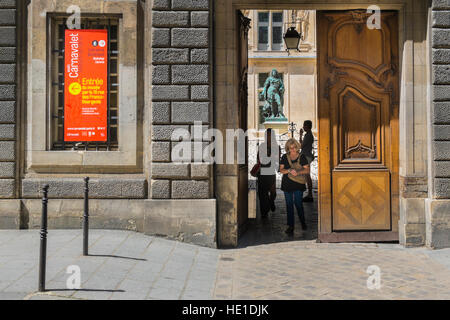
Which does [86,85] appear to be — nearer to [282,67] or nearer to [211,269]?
[211,269]

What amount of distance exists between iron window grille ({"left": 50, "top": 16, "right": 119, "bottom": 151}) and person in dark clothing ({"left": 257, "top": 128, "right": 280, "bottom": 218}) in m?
3.75

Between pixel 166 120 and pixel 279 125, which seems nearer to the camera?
pixel 166 120

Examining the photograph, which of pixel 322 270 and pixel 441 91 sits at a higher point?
pixel 441 91

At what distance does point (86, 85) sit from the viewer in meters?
8.64

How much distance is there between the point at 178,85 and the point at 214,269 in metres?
3.06

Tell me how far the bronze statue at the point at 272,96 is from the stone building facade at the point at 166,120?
20.2 metres

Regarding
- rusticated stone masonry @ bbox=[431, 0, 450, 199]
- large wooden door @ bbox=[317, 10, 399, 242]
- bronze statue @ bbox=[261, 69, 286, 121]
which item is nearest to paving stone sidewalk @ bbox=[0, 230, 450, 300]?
large wooden door @ bbox=[317, 10, 399, 242]

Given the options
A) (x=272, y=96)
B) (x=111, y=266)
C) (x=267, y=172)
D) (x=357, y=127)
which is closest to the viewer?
(x=111, y=266)

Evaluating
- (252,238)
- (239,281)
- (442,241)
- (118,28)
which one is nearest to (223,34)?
(118,28)

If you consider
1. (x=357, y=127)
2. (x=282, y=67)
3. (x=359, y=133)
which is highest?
(x=282, y=67)

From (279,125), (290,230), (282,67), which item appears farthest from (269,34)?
(290,230)

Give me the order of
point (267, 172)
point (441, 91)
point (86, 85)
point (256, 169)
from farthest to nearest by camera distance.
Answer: point (267, 172) < point (256, 169) < point (86, 85) < point (441, 91)

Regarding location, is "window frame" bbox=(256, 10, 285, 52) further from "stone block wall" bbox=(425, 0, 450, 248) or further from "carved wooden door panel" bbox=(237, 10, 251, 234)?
"stone block wall" bbox=(425, 0, 450, 248)

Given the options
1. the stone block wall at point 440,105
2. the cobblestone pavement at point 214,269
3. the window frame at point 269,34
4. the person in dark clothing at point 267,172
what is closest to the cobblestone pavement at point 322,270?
the cobblestone pavement at point 214,269
